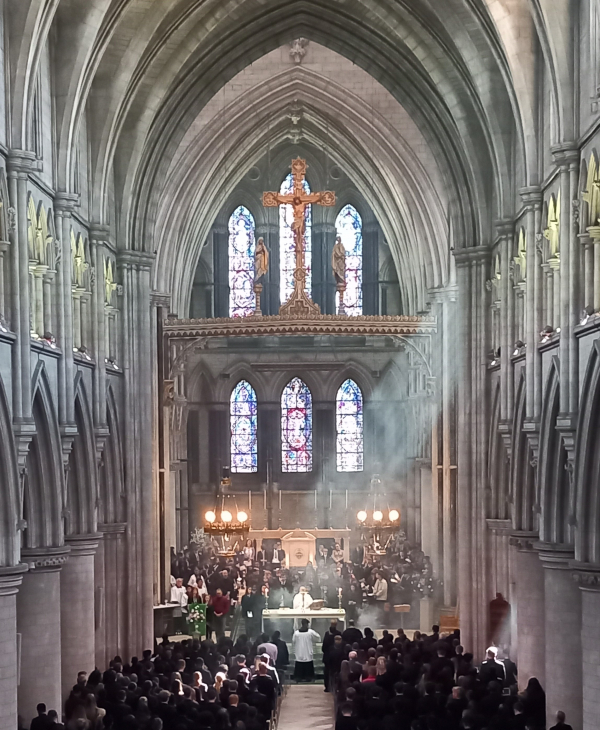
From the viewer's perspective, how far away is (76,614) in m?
24.1

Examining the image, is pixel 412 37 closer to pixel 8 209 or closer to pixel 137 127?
pixel 137 127

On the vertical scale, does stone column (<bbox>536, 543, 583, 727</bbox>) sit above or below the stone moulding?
below

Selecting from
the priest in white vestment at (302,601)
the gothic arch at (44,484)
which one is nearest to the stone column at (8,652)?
the gothic arch at (44,484)

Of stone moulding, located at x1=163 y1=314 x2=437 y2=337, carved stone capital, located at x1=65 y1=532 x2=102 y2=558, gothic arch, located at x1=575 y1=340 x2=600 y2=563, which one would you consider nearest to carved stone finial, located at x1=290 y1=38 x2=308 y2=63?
stone moulding, located at x1=163 y1=314 x2=437 y2=337

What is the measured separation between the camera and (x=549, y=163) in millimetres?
21984

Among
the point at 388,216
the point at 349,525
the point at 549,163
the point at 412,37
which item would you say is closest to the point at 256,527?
the point at 349,525

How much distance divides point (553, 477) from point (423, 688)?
14.9 ft

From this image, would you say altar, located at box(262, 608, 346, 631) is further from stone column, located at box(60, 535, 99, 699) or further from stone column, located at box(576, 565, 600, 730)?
stone column, located at box(576, 565, 600, 730)

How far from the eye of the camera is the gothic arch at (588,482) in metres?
18.2

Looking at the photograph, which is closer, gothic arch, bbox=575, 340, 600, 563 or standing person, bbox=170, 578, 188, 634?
gothic arch, bbox=575, 340, 600, 563

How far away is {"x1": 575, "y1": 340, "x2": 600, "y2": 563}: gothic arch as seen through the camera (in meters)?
18.2

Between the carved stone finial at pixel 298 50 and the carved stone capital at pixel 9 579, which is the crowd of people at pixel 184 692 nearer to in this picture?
the carved stone capital at pixel 9 579

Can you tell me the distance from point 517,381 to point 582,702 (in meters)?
7.55

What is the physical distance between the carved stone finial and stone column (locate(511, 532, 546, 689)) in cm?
2091
